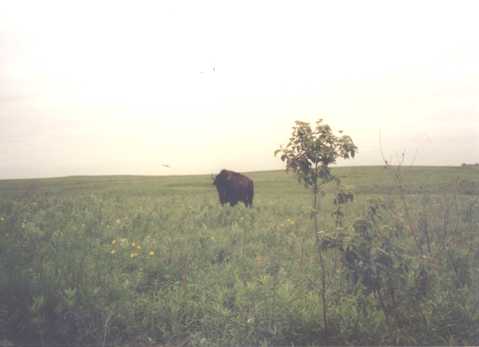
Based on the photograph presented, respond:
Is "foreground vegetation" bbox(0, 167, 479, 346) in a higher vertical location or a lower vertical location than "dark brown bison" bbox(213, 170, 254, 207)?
lower

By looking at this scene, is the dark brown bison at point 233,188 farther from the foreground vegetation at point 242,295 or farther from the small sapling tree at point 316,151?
the small sapling tree at point 316,151

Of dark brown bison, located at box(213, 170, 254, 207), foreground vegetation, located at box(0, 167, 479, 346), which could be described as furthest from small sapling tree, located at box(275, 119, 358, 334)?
Answer: dark brown bison, located at box(213, 170, 254, 207)

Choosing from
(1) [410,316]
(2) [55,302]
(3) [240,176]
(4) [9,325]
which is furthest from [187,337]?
(3) [240,176]

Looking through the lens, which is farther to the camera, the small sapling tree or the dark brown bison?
the dark brown bison

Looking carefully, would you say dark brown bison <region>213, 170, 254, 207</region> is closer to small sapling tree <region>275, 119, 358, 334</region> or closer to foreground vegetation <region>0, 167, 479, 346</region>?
foreground vegetation <region>0, 167, 479, 346</region>

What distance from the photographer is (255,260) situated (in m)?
6.84

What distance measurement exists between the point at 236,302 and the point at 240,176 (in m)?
13.0

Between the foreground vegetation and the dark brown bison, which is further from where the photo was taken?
the dark brown bison

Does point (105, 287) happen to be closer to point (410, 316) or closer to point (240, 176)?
point (410, 316)

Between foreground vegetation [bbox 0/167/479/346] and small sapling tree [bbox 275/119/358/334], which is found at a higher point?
small sapling tree [bbox 275/119/358/334]

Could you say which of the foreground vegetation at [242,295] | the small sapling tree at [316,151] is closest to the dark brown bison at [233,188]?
the foreground vegetation at [242,295]

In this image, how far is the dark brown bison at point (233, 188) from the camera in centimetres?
1719

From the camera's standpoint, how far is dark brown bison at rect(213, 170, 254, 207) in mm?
17188

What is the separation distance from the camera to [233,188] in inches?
680
